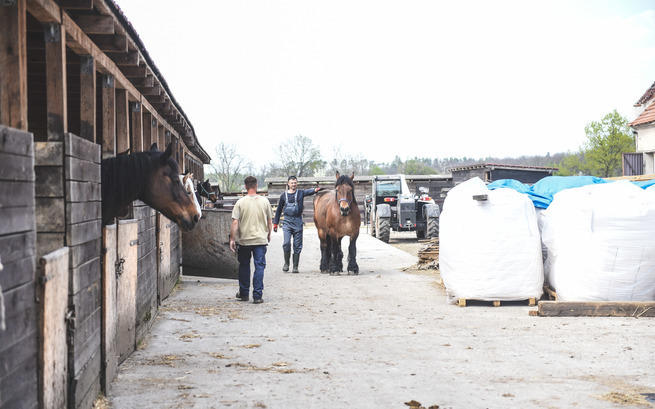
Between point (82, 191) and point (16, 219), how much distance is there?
4.16ft

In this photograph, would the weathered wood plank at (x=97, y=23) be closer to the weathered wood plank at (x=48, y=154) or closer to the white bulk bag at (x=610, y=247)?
the weathered wood plank at (x=48, y=154)

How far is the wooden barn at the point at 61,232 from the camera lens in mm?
2895

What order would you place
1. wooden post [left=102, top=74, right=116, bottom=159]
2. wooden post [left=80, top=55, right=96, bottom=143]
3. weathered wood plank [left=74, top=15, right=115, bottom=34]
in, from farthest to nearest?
wooden post [left=102, top=74, right=116, bottom=159] → wooden post [left=80, top=55, right=96, bottom=143] → weathered wood plank [left=74, top=15, right=115, bottom=34]

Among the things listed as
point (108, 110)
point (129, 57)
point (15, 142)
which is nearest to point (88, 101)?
point (108, 110)

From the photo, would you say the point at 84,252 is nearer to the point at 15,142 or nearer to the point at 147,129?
the point at 15,142

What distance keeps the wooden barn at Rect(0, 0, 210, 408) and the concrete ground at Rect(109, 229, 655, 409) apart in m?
0.54

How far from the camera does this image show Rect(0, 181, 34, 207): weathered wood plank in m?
2.72

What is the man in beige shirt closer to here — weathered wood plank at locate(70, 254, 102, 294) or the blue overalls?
the blue overalls

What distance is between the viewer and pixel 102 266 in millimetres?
4875

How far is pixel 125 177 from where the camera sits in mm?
5938

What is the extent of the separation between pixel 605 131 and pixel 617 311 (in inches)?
1882

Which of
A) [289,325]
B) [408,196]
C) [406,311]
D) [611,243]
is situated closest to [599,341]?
[611,243]

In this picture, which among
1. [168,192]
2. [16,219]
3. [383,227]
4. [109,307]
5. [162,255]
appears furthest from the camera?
[383,227]

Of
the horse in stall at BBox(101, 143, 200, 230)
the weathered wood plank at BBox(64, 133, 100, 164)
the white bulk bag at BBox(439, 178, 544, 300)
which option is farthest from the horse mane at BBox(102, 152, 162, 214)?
the white bulk bag at BBox(439, 178, 544, 300)
